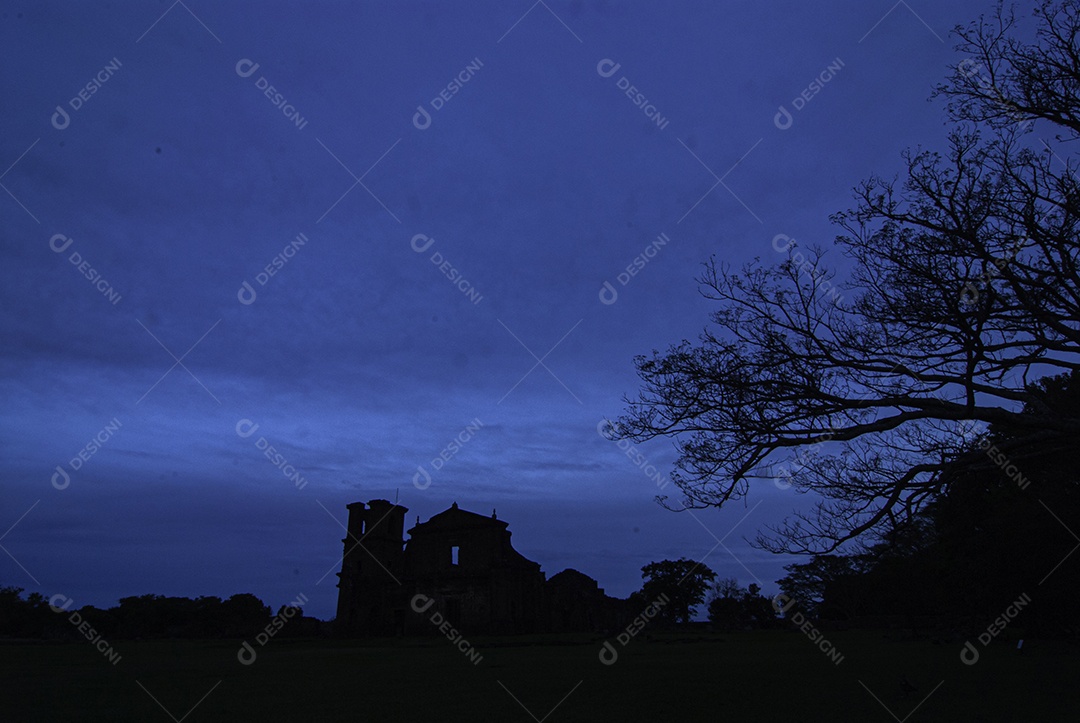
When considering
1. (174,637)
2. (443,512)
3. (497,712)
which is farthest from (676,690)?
(174,637)

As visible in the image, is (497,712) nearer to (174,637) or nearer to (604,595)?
(174,637)

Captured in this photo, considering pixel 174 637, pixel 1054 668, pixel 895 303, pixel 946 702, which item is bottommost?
pixel 1054 668

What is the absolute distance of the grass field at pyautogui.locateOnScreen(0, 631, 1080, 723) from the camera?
8602 mm

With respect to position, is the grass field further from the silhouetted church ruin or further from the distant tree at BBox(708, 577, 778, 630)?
the distant tree at BBox(708, 577, 778, 630)

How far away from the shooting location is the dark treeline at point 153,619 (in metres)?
44.8

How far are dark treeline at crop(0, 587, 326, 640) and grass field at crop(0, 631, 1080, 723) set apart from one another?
29.0 m

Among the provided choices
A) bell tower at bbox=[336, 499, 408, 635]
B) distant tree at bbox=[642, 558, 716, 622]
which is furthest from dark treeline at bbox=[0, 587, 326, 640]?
distant tree at bbox=[642, 558, 716, 622]

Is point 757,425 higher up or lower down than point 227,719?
lower down

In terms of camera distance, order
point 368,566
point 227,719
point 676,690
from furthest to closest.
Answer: point 368,566
point 676,690
point 227,719

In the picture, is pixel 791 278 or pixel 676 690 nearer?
pixel 791 278

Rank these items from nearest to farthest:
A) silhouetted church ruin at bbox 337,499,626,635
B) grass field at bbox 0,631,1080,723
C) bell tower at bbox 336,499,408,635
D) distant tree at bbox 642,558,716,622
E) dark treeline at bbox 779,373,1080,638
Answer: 1. grass field at bbox 0,631,1080,723
2. dark treeline at bbox 779,373,1080,638
3. silhouetted church ruin at bbox 337,499,626,635
4. bell tower at bbox 336,499,408,635
5. distant tree at bbox 642,558,716,622

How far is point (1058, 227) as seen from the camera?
26.0ft

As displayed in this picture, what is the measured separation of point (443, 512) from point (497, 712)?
3732 cm

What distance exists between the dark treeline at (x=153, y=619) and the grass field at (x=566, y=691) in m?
29.0
